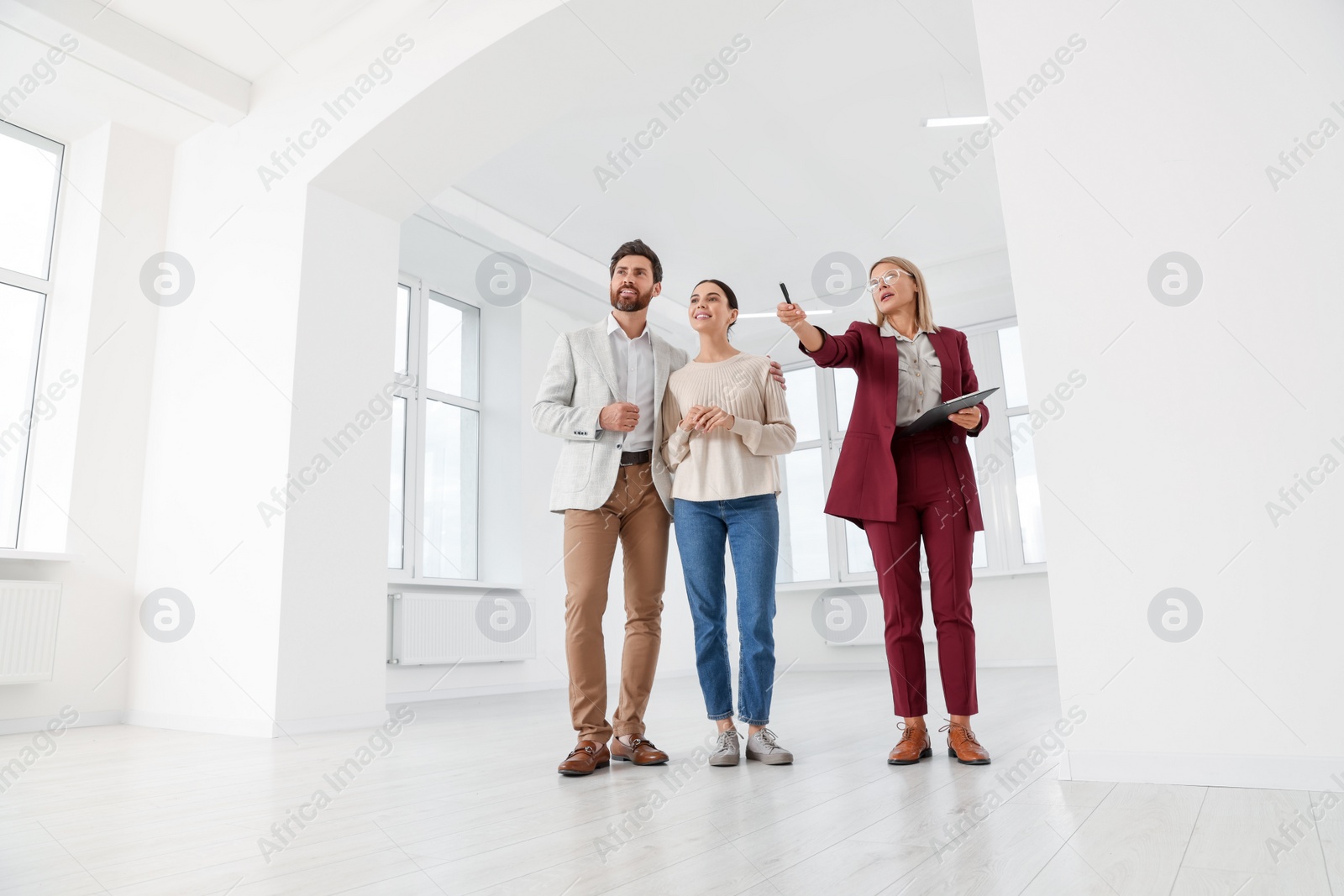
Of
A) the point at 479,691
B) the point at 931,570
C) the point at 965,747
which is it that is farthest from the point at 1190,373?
the point at 479,691

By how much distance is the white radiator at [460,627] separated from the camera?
16.5 feet

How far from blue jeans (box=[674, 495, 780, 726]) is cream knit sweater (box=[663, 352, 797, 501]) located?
0.06m

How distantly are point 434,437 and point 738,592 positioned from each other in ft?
13.5

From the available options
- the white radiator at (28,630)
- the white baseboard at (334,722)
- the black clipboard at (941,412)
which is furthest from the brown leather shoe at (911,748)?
the white radiator at (28,630)

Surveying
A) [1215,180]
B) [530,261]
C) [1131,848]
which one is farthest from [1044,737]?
[530,261]

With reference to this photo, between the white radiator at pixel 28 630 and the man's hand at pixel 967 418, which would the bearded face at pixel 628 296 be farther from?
the white radiator at pixel 28 630

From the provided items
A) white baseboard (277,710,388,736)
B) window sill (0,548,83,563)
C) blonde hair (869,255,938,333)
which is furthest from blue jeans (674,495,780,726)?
window sill (0,548,83,563)

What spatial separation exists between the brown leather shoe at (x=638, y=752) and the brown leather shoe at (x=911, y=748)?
0.57 m

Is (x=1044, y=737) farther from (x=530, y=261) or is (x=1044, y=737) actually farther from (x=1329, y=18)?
(x=530, y=261)

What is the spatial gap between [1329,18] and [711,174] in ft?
11.8

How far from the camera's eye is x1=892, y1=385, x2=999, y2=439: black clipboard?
1934 mm

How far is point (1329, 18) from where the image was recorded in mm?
1779

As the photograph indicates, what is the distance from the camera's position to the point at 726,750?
2.14 metres

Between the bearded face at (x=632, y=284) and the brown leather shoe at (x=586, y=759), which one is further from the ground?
the bearded face at (x=632, y=284)
